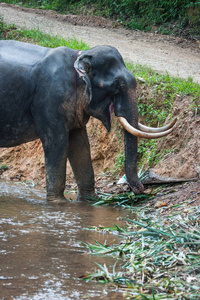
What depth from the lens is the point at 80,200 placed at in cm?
697

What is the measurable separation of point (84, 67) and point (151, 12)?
32.1 feet

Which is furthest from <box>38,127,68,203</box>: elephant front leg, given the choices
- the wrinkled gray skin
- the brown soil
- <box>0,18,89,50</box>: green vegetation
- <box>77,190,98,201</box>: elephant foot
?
<box>0,18,89,50</box>: green vegetation

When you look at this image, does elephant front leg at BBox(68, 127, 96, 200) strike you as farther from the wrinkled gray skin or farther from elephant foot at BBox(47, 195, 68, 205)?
elephant foot at BBox(47, 195, 68, 205)

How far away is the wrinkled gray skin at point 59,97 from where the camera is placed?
6.24 m

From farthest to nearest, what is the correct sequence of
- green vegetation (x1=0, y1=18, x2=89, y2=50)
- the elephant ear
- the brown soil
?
green vegetation (x1=0, y1=18, x2=89, y2=50) < the brown soil < the elephant ear

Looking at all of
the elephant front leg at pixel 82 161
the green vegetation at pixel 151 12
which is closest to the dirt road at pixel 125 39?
the green vegetation at pixel 151 12

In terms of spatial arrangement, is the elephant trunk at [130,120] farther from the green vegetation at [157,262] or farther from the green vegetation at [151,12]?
the green vegetation at [151,12]

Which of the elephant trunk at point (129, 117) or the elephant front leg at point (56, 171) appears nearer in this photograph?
the elephant trunk at point (129, 117)

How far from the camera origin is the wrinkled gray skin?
20.5 feet

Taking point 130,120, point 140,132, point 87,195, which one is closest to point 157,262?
point 140,132

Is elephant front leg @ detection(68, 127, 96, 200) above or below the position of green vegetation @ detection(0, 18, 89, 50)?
below

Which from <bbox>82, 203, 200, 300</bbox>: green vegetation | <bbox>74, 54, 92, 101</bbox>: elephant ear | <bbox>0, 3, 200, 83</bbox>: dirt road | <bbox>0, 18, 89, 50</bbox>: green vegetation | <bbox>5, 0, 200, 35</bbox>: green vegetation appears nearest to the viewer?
<bbox>82, 203, 200, 300</bbox>: green vegetation

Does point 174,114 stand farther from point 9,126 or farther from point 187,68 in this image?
point 187,68

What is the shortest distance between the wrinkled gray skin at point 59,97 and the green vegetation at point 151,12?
26.9 ft
